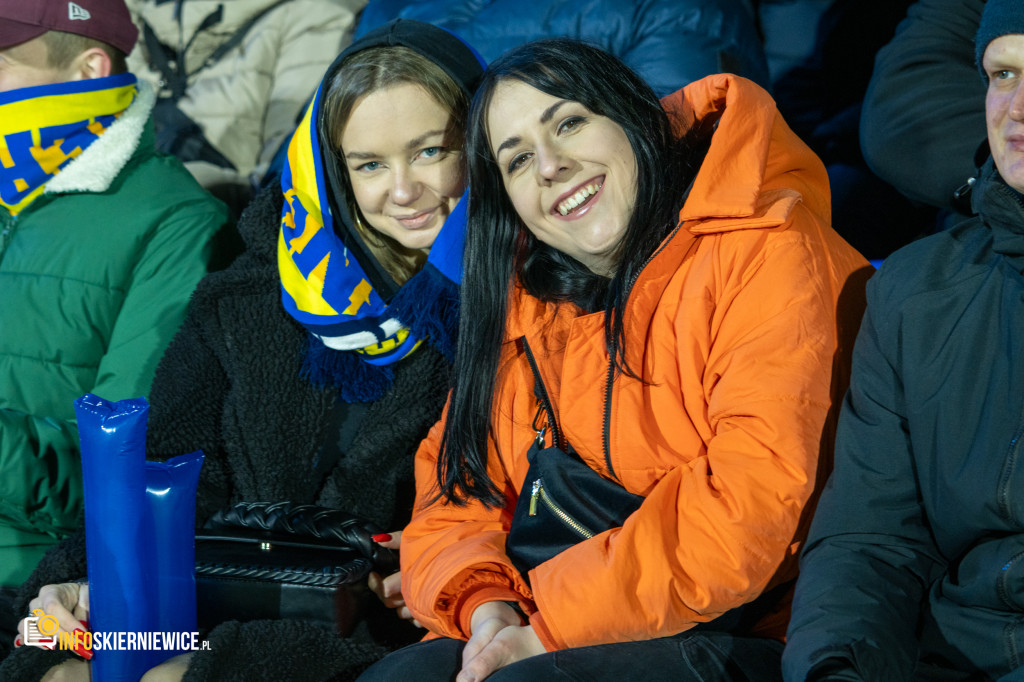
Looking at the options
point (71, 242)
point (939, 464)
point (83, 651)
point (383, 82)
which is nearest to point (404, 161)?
point (383, 82)

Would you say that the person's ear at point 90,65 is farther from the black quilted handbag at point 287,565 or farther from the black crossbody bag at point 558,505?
the black crossbody bag at point 558,505

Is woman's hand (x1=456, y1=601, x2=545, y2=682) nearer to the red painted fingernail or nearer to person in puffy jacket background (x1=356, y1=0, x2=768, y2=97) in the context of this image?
the red painted fingernail

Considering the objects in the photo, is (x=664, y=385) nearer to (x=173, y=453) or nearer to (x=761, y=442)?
(x=761, y=442)

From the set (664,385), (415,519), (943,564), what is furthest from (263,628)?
(943,564)

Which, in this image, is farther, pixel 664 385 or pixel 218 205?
pixel 218 205

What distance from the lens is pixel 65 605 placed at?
1.86m

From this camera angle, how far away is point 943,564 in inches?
52.4

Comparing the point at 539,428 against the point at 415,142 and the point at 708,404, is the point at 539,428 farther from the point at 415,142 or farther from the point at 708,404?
the point at 415,142

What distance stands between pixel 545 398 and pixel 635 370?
22 centimetres

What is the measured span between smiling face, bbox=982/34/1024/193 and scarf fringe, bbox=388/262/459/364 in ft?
3.63

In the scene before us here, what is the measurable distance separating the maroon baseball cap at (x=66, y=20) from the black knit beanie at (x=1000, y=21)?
2.00 m

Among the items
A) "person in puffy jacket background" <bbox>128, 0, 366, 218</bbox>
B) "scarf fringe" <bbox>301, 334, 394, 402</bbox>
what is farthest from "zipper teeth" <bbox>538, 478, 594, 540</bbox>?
"person in puffy jacket background" <bbox>128, 0, 366, 218</bbox>

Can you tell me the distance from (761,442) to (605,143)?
58 cm

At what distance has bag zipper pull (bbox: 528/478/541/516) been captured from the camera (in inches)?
63.4
